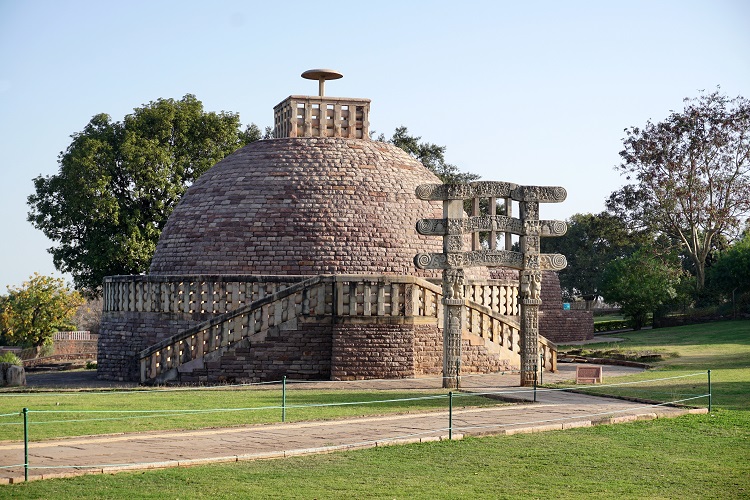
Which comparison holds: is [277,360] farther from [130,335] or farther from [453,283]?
[130,335]

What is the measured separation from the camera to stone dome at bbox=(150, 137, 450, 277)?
26.4 m

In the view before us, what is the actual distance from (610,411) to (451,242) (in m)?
5.94

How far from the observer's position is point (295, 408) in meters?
17.0

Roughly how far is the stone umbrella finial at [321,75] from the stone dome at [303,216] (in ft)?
7.00

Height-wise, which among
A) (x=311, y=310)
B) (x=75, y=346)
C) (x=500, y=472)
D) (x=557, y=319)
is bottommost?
(x=75, y=346)

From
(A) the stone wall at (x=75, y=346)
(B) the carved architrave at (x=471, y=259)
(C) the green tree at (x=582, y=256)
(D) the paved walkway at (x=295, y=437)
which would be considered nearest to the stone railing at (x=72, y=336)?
(A) the stone wall at (x=75, y=346)

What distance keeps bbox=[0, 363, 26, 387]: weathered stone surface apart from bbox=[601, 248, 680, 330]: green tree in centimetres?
3028

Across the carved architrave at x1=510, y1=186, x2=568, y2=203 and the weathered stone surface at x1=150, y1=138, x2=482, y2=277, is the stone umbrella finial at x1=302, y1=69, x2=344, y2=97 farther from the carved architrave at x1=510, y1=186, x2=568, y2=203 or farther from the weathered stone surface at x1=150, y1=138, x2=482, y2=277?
the carved architrave at x1=510, y1=186, x2=568, y2=203

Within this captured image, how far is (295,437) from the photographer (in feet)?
43.4

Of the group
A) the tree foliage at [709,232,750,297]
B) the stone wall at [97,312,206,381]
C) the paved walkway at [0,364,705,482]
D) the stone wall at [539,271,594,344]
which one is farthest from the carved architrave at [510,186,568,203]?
the tree foliage at [709,232,750,297]

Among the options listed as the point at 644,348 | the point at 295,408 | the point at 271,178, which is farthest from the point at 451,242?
the point at 644,348

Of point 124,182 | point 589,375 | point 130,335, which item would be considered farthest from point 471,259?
point 124,182

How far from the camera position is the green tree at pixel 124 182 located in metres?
37.7

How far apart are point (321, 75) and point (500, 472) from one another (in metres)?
20.8
